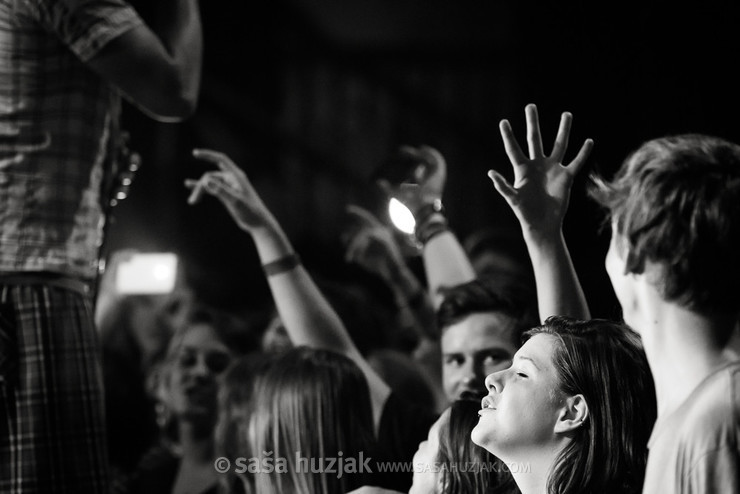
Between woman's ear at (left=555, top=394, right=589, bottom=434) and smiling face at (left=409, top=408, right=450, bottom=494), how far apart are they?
29 cm

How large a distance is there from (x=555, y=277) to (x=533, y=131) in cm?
22

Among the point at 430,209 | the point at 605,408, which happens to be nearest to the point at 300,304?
the point at 430,209

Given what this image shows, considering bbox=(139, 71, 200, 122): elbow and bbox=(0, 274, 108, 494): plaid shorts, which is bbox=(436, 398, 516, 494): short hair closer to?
bbox=(0, 274, 108, 494): plaid shorts

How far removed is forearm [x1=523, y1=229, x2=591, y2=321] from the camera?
4.54ft

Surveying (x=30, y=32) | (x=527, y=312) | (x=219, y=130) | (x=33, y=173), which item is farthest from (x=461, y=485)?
(x=219, y=130)

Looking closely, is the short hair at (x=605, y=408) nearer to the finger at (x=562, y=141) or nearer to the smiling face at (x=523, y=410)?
the smiling face at (x=523, y=410)

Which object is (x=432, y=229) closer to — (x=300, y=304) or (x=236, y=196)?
(x=300, y=304)

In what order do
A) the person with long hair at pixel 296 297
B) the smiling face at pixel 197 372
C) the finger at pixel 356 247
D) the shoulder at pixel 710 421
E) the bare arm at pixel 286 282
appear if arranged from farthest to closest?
the smiling face at pixel 197 372 → the finger at pixel 356 247 → the bare arm at pixel 286 282 → the person with long hair at pixel 296 297 → the shoulder at pixel 710 421

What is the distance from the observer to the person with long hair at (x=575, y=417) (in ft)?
4.09

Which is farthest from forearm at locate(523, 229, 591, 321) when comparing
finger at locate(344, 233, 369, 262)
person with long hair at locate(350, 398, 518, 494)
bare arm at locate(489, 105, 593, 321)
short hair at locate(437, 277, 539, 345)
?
finger at locate(344, 233, 369, 262)

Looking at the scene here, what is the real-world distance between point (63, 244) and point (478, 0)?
108 centimetres

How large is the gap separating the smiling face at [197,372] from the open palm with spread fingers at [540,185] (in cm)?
125

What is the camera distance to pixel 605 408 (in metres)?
1.26

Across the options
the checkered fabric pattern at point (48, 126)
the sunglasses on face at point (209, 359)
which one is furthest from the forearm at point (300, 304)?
the checkered fabric pattern at point (48, 126)
